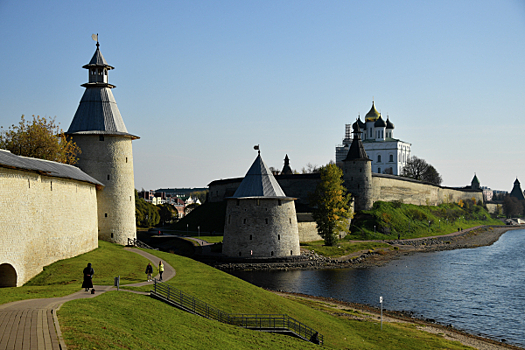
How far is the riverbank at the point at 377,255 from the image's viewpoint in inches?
1826

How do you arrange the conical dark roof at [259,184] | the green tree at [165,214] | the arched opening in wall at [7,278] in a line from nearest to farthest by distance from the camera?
the arched opening in wall at [7,278] < the conical dark roof at [259,184] < the green tree at [165,214]

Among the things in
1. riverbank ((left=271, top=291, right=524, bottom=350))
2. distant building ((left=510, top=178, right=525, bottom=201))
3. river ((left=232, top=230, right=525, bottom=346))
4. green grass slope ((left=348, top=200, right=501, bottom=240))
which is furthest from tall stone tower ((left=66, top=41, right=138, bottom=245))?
distant building ((left=510, top=178, right=525, bottom=201))

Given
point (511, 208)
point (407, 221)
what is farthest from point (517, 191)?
point (407, 221)

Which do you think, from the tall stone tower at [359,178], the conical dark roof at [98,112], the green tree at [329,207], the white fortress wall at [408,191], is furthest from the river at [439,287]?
the white fortress wall at [408,191]

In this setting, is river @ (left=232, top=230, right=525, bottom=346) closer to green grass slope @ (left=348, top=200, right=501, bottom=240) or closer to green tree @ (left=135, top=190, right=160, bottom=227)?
green grass slope @ (left=348, top=200, right=501, bottom=240)

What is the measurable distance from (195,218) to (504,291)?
157 feet

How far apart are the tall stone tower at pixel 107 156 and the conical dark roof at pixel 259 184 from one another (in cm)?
1388

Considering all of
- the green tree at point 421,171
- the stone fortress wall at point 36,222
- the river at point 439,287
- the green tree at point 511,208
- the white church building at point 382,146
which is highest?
the white church building at point 382,146

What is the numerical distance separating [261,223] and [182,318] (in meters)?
30.2

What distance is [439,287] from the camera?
3944cm

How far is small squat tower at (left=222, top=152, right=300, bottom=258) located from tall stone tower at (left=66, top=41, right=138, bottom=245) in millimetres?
13404

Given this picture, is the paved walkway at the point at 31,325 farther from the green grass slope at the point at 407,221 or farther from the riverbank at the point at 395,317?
the green grass slope at the point at 407,221

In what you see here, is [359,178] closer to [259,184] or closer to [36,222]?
[259,184]

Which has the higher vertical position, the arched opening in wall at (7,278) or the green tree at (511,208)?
the arched opening in wall at (7,278)
